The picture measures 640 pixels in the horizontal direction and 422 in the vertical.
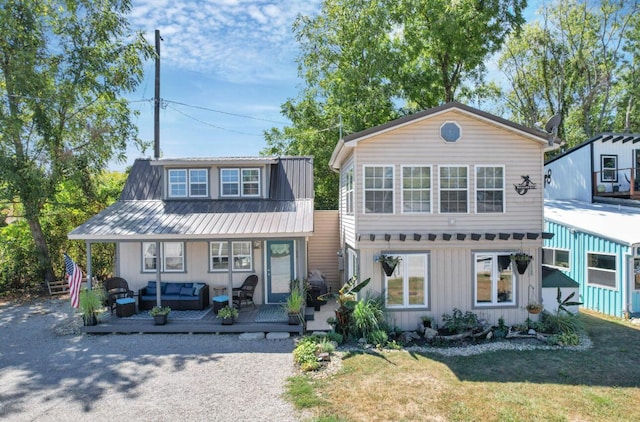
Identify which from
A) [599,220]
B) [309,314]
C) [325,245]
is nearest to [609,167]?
[599,220]

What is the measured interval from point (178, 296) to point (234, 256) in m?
2.14

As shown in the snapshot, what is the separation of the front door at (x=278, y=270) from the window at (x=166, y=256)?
9.98 feet

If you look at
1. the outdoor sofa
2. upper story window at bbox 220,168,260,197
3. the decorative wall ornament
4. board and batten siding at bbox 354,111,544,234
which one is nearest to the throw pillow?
the outdoor sofa

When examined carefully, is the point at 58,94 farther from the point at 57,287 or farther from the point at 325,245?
the point at 325,245

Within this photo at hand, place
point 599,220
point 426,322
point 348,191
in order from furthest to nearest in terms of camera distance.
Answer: point 599,220, point 348,191, point 426,322

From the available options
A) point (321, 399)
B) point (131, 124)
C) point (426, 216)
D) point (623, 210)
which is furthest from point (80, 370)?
point (623, 210)

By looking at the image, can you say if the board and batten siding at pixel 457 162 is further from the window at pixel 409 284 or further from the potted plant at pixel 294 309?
the potted plant at pixel 294 309

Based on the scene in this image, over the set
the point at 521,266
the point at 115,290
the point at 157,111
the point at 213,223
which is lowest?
the point at 115,290

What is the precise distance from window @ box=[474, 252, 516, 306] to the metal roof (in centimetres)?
426

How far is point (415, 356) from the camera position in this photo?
8.53m

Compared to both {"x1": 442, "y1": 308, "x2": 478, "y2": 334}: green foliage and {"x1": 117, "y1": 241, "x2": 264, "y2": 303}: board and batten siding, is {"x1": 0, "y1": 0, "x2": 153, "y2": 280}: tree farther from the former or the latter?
{"x1": 442, "y1": 308, "x2": 478, "y2": 334}: green foliage

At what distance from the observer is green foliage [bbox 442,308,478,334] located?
9617 millimetres

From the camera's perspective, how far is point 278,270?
41.0ft

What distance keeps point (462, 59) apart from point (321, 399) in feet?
64.8
